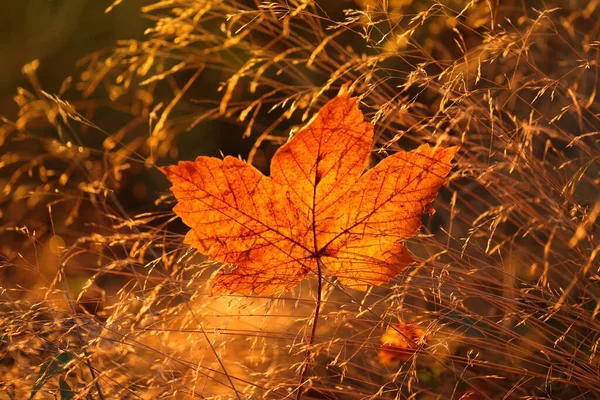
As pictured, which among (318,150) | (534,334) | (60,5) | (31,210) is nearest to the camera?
(318,150)

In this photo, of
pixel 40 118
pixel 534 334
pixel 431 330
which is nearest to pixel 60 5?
pixel 40 118

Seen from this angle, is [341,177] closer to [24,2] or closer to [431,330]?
[431,330]

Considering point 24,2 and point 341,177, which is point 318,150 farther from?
point 24,2

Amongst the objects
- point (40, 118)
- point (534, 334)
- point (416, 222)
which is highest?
point (416, 222)

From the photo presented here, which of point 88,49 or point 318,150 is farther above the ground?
point 318,150

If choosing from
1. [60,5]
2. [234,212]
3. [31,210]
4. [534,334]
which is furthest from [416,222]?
[60,5]

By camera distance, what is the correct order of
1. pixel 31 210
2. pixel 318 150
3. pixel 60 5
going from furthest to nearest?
1. pixel 60 5
2. pixel 31 210
3. pixel 318 150

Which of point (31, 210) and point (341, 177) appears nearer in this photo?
point (341, 177)
